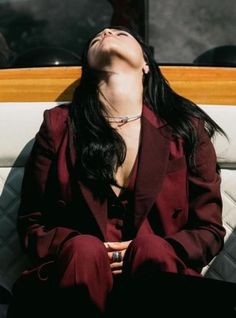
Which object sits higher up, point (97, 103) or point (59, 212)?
point (97, 103)

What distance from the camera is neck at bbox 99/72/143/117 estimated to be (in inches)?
124

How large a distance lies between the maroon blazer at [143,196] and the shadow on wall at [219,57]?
0.78m

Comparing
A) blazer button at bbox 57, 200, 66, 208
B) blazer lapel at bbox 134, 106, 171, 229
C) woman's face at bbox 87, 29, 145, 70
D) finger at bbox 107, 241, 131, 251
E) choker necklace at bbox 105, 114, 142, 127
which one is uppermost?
woman's face at bbox 87, 29, 145, 70

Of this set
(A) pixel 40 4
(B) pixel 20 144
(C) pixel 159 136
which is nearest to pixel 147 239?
(C) pixel 159 136

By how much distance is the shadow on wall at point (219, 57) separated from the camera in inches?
153

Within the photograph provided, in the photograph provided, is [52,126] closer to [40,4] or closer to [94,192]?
[94,192]

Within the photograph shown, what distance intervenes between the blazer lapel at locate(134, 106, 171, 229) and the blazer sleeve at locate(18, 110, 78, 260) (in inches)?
11.5

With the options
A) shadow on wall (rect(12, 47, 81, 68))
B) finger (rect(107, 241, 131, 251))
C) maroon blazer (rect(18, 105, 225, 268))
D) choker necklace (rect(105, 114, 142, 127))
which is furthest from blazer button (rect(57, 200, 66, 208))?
shadow on wall (rect(12, 47, 81, 68))

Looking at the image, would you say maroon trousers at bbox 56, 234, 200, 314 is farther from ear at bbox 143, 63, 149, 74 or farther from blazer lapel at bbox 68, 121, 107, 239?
ear at bbox 143, 63, 149, 74

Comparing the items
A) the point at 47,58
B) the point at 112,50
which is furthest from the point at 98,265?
the point at 47,58

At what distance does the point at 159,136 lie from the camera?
3150 mm

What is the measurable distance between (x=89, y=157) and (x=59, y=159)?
0.11m

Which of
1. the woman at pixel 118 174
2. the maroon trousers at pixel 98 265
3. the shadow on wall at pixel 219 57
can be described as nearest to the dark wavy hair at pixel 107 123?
the woman at pixel 118 174

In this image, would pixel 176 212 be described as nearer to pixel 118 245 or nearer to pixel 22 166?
pixel 118 245
